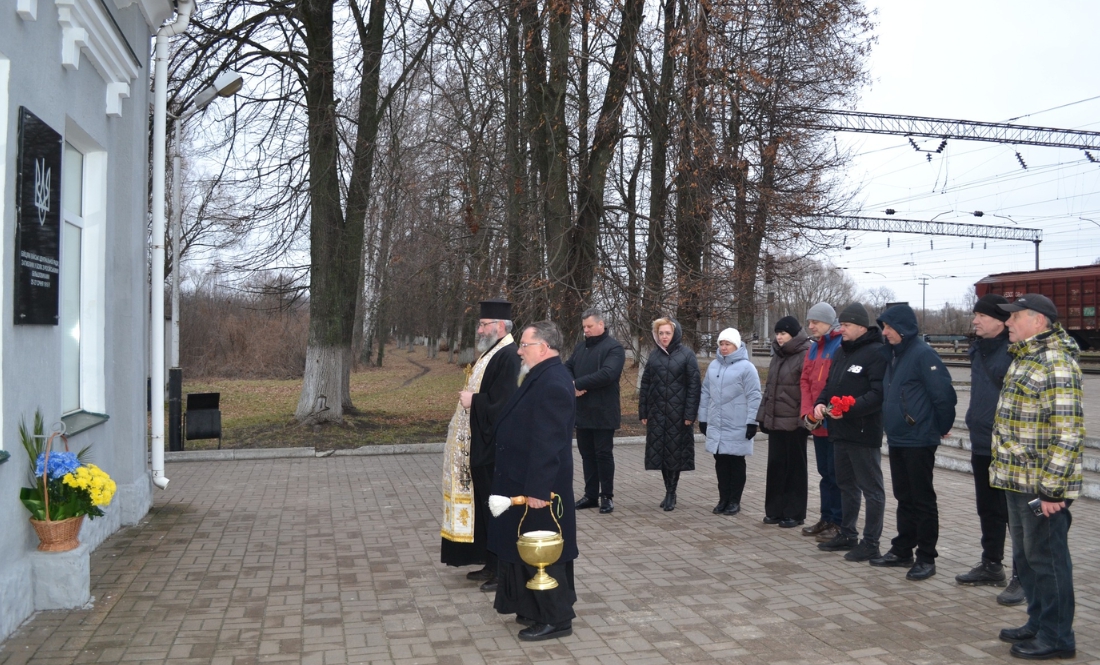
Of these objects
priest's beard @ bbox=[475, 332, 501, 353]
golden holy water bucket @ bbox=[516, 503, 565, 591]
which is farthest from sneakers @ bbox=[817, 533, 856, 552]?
priest's beard @ bbox=[475, 332, 501, 353]

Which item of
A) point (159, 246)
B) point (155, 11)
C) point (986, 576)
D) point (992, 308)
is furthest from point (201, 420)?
point (992, 308)

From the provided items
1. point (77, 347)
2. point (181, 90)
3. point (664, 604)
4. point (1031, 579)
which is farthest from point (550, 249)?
point (1031, 579)

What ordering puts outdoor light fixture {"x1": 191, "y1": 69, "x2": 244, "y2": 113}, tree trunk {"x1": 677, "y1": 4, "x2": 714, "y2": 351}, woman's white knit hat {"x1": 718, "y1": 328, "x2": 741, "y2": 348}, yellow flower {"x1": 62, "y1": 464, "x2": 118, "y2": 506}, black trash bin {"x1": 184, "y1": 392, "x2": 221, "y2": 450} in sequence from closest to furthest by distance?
yellow flower {"x1": 62, "y1": 464, "x2": 118, "y2": 506}
woman's white knit hat {"x1": 718, "y1": 328, "x2": 741, "y2": 348}
outdoor light fixture {"x1": 191, "y1": 69, "x2": 244, "y2": 113}
black trash bin {"x1": 184, "y1": 392, "x2": 221, "y2": 450}
tree trunk {"x1": 677, "y1": 4, "x2": 714, "y2": 351}

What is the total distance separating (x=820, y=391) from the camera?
7461mm

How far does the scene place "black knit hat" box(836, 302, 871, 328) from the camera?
6805 mm

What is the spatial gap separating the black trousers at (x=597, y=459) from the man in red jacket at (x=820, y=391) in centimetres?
185

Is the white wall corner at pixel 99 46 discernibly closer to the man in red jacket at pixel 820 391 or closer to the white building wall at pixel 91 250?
the white building wall at pixel 91 250

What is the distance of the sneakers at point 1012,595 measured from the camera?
572cm

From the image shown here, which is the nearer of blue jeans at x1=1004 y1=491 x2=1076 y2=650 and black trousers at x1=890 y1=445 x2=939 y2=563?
blue jeans at x1=1004 y1=491 x2=1076 y2=650

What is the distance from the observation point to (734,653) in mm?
4852

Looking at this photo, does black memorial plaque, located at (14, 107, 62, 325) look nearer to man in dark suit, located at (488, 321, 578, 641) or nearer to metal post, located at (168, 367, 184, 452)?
man in dark suit, located at (488, 321, 578, 641)

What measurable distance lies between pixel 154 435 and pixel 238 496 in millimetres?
1158

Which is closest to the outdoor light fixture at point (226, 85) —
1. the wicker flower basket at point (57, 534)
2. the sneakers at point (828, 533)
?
the wicker flower basket at point (57, 534)

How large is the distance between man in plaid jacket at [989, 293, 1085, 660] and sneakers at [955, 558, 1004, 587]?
1105 mm
